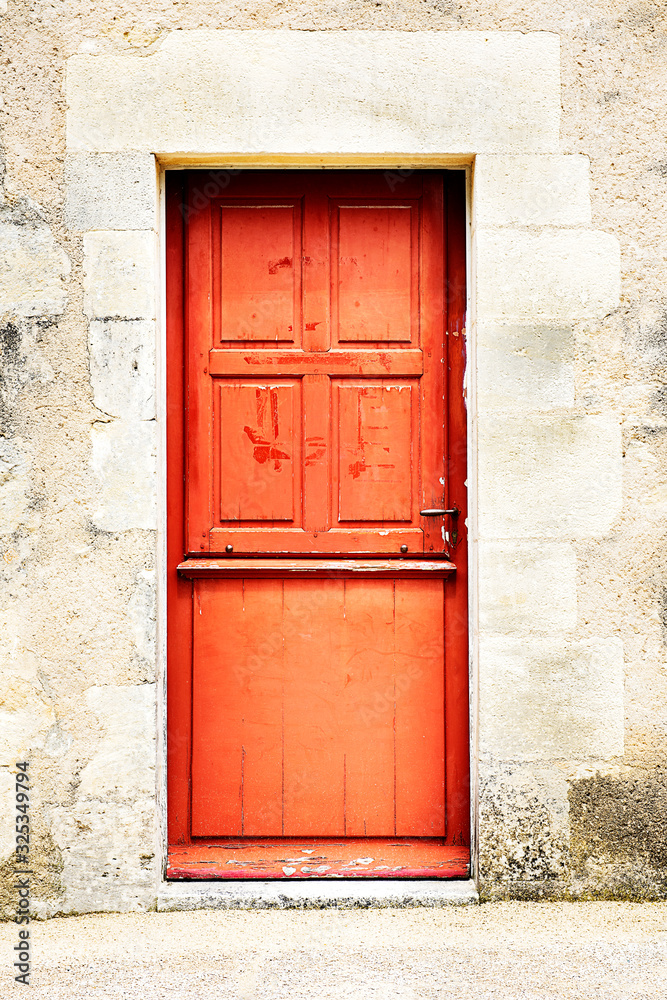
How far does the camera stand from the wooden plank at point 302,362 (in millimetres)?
2912

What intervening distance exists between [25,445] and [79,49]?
1.32 m

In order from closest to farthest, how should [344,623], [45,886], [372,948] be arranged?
[372,948] → [45,886] → [344,623]

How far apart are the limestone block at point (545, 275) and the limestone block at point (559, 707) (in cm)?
112

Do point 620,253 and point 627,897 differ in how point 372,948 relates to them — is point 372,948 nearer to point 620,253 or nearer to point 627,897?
point 627,897

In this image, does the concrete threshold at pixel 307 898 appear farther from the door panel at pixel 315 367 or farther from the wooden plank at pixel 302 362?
the wooden plank at pixel 302 362

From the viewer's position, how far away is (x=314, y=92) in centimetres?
271

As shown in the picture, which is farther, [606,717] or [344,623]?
[344,623]

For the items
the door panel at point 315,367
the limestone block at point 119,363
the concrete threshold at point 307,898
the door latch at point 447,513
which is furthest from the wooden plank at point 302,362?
the concrete threshold at point 307,898

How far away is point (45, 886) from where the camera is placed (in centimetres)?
268

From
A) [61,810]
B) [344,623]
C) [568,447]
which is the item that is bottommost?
[61,810]

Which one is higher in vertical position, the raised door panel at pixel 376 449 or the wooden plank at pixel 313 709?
the raised door panel at pixel 376 449

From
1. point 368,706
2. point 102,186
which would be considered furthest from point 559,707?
point 102,186

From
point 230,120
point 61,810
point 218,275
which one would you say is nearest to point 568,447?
point 218,275
